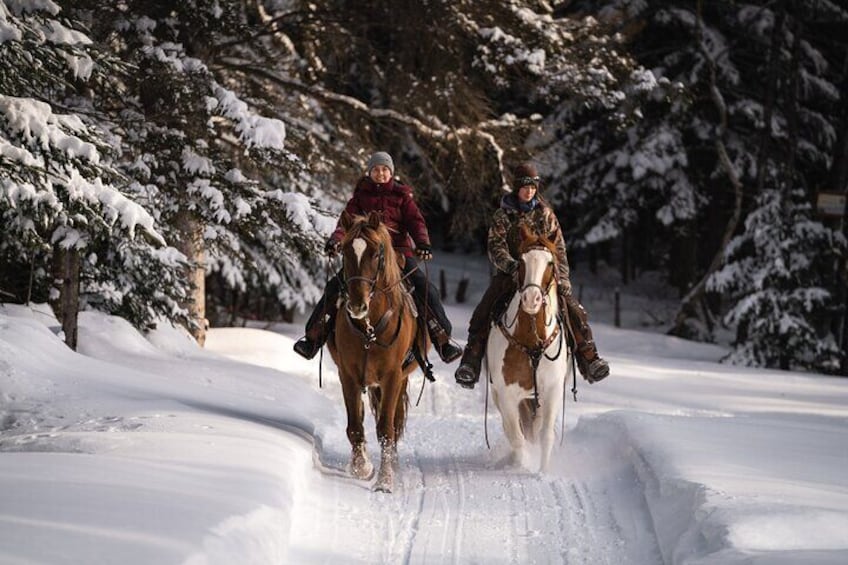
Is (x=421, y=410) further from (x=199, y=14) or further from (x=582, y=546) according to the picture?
(x=582, y=546)

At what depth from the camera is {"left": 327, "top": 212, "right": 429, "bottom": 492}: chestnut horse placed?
8.62 meters

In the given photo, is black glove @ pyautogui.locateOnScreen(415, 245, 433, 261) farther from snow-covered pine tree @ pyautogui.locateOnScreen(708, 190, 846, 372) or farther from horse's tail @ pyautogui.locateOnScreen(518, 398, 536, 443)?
snow-covered pine tree @ pyautogui.locateOnScreen(708, 190, 846, 372)

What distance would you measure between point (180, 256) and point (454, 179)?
249 inches

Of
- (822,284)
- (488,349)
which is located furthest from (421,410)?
(822,284)

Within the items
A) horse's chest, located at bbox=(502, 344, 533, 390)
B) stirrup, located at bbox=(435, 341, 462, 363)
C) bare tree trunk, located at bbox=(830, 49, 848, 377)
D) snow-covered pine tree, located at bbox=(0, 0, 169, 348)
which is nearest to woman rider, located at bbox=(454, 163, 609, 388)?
stirrup, located at bbox=(435, 341, 462, 363)

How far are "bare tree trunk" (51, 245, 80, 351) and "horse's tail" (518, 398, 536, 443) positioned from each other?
557 centimetres

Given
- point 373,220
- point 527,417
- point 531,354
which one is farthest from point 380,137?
point 373,220

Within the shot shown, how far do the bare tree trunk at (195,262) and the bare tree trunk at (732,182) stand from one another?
13578 mm

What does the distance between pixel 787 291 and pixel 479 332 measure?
555 inches

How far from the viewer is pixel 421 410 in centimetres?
1597

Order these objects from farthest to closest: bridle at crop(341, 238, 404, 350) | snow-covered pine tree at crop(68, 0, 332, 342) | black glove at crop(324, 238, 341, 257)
Result: 1. snow-covered pine tree at crop(68, 0, 332, 342)
2. black glove at crop(324, 238, 341, 257)
3. bridle at crop(341, 238, 404, 350)

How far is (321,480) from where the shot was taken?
30.3ft

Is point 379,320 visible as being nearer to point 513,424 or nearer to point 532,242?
point 532,242

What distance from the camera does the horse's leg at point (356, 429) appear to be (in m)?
9.41
